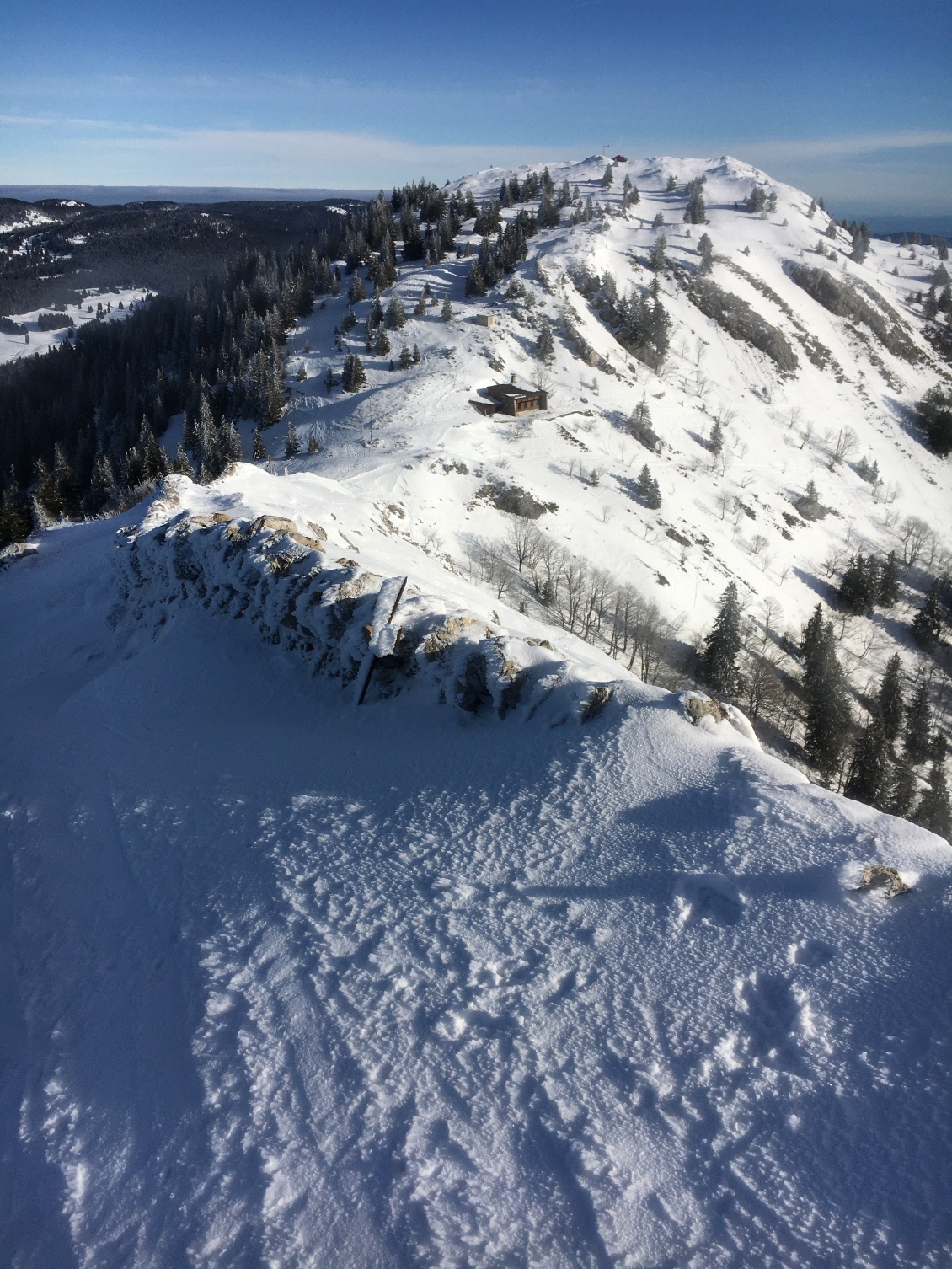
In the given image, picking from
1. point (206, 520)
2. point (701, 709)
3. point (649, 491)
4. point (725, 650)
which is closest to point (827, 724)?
point (725, 650)

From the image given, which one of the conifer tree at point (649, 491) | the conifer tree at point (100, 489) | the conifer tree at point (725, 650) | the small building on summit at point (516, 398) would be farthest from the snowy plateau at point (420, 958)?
the small building on summit at point (516, 398)

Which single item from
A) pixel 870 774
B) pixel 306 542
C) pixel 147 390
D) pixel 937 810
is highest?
pixel 306 542

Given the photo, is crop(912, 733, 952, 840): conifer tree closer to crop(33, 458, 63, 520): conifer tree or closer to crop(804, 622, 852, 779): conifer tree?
crop(804, 622, 852, 779): conifer tree

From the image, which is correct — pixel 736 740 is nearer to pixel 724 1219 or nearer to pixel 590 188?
pixel 724 1219

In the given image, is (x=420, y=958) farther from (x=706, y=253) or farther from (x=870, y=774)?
(x=706, y=253)

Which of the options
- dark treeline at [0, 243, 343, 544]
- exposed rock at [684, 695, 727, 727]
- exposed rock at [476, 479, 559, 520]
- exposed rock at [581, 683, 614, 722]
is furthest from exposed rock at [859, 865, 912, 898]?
dark treeline at [0, 243, 343, 544]

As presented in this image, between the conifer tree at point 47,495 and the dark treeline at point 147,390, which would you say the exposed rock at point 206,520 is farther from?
the conifer tree at point 47,495

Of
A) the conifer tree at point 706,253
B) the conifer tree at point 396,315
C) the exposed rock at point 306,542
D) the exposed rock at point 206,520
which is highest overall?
the conifer tree at point 706,253

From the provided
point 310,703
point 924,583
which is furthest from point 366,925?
point 924,583
